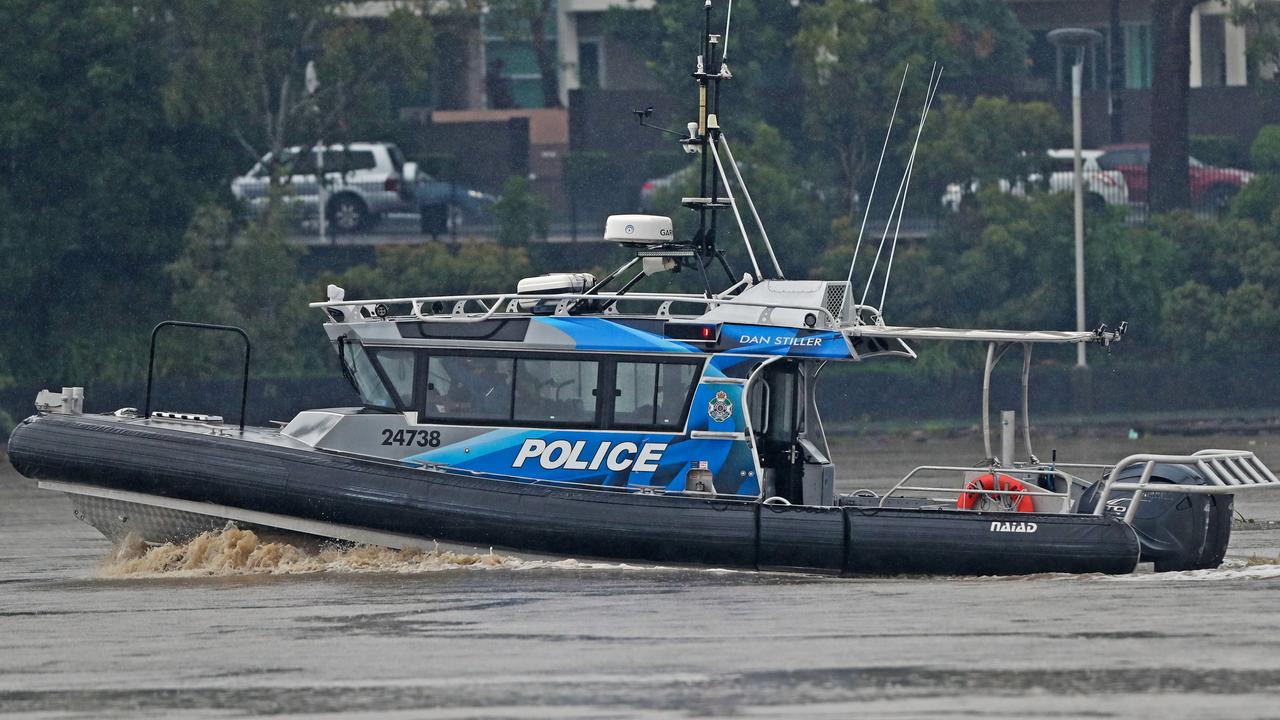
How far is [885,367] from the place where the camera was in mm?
34406

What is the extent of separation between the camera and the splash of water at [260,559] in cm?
1595

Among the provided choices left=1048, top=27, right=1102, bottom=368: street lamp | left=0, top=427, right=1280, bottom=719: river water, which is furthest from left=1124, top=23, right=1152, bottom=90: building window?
left=0, top=427, right=1280, bottom=719: river water

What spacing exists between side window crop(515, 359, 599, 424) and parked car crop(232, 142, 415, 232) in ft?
74.2

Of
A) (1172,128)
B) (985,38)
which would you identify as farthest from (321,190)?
(1172,128)

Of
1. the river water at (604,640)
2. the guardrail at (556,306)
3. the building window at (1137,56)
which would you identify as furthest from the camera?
the building window at (1137,56)

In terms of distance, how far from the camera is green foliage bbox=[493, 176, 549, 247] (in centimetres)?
3691

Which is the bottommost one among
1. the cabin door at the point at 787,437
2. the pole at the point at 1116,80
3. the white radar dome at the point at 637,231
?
the cabin door at the point at 787,437

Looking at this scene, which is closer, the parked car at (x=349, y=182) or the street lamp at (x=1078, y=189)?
the street lamp at (x=1078, y=189)

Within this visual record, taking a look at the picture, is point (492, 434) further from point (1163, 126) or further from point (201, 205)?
point (1163, 126)

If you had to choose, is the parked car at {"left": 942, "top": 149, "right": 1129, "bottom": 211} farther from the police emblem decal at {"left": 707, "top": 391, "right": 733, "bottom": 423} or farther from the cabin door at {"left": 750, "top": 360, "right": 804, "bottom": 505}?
the police emblem decal at {"left": 707, "top": 391, "right": 733, "bottom": 423}

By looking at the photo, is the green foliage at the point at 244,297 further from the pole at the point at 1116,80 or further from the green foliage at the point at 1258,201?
the pole at the point at 1116,80

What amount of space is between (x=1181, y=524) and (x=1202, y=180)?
2523 cm

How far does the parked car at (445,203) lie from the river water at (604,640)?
2077cm

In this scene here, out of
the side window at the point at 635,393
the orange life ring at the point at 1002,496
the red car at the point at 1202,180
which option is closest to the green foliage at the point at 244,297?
the red car at the point at 1202,180
